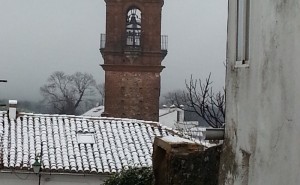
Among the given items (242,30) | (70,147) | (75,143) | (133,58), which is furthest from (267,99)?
(133,58)

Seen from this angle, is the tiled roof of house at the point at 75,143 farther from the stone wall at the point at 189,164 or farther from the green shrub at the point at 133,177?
the stone wall at the point at 189,164

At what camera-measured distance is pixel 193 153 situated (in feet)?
19.8

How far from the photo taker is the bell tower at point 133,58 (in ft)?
105

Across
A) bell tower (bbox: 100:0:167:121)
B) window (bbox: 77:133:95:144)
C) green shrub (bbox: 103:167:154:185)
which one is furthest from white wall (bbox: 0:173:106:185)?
bell tower (bbox: 100:0:167:121)

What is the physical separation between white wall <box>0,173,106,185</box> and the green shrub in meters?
4.85

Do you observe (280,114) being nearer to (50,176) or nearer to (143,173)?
(143,173)

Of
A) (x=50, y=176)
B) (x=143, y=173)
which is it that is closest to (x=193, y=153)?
(x=143, y=173)

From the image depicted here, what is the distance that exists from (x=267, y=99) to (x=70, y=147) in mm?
14230

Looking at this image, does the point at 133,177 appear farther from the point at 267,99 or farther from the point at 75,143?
the point at 267,99

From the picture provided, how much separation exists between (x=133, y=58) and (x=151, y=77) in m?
1.44

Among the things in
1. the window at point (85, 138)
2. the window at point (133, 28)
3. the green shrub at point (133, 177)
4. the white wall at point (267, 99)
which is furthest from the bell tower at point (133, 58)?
the white wall at point (267, 99)

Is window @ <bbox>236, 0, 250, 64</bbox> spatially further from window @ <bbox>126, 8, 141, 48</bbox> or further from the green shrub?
window @ <bbox>126, 8, 141, 48</bbox>

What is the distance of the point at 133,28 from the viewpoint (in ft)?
108

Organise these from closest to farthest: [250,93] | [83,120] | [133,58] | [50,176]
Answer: [250,93]
[50,176]
[83,120]
[133,58]
